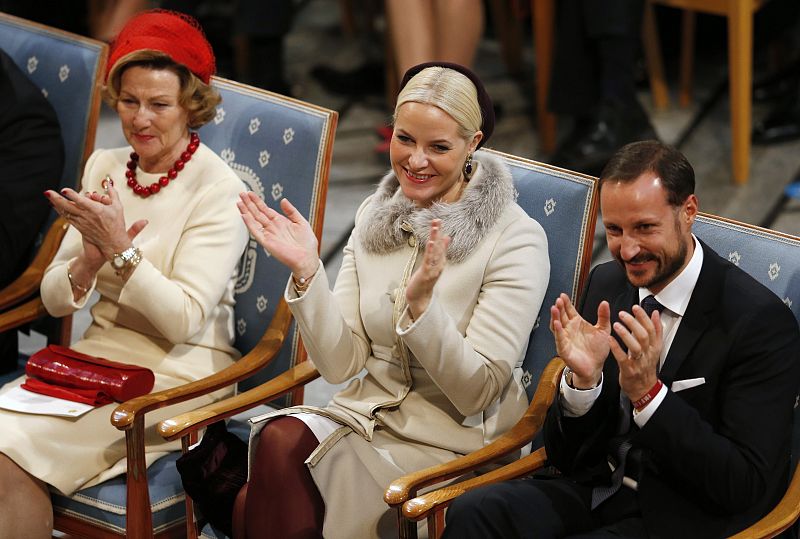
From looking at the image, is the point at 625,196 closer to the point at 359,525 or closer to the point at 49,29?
the point at 359,525

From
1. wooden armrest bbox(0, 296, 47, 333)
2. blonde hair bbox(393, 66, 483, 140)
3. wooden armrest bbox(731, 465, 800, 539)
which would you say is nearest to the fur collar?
blonde hair bbox(393, 66, 483, 140)

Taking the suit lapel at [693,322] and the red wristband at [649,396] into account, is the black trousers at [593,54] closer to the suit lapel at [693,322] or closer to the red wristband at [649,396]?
the suit lapel at [693,322]

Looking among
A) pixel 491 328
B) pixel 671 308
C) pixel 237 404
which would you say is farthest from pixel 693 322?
pixel 237 404

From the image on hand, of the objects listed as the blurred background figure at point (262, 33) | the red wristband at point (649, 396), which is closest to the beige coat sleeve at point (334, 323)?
the red wristband at point (649, 396)

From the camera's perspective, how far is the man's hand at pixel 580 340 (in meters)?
2.37

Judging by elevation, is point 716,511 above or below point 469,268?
below

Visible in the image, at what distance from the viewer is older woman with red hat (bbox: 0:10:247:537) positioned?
2877mm

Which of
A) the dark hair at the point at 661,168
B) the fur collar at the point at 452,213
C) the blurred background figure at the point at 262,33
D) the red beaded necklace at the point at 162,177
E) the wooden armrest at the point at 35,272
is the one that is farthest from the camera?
the blurred background figure at the point at 262,33

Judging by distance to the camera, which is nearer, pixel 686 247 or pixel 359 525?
pixel 686 247

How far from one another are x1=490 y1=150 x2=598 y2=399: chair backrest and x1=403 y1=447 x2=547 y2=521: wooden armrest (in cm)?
27

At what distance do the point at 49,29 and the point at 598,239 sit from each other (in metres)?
1.97

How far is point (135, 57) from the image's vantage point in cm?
307

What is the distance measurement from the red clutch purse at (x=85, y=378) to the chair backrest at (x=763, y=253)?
132 centimetres

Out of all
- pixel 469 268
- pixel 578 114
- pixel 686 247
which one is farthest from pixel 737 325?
pixel 578 114
